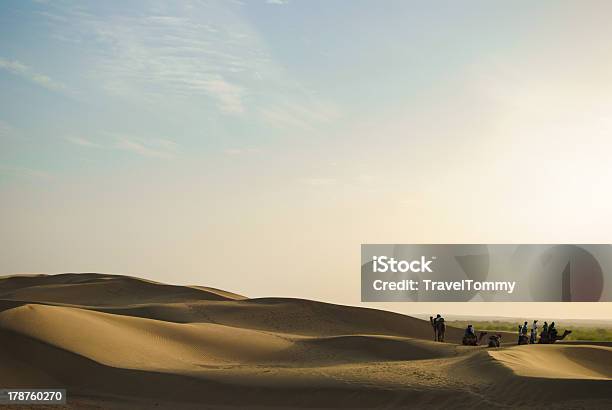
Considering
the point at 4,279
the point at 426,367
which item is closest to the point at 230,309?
the point at 426,367

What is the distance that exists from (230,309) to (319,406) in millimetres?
22971

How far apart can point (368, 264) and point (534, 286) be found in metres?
8.14

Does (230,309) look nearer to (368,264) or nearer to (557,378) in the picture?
(368,264)

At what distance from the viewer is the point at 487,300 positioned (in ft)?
127

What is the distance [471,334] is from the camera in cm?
3156

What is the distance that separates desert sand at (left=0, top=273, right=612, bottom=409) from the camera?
19.8 meters

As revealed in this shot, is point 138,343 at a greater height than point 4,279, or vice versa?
point 4,279

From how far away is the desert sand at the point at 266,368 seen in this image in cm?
1983

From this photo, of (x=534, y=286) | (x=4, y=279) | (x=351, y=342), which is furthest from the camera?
(x=4, y=279)

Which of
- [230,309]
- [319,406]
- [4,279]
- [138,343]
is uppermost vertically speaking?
[4,279]

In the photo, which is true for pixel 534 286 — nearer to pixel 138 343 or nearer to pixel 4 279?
pixel 138 343

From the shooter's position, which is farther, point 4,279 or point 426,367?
point 4,279

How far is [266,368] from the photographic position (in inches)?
966

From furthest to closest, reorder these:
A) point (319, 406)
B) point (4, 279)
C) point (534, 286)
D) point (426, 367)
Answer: point (4, 279)
point (534, 286)
point (426, 367)
point (319, 406)
